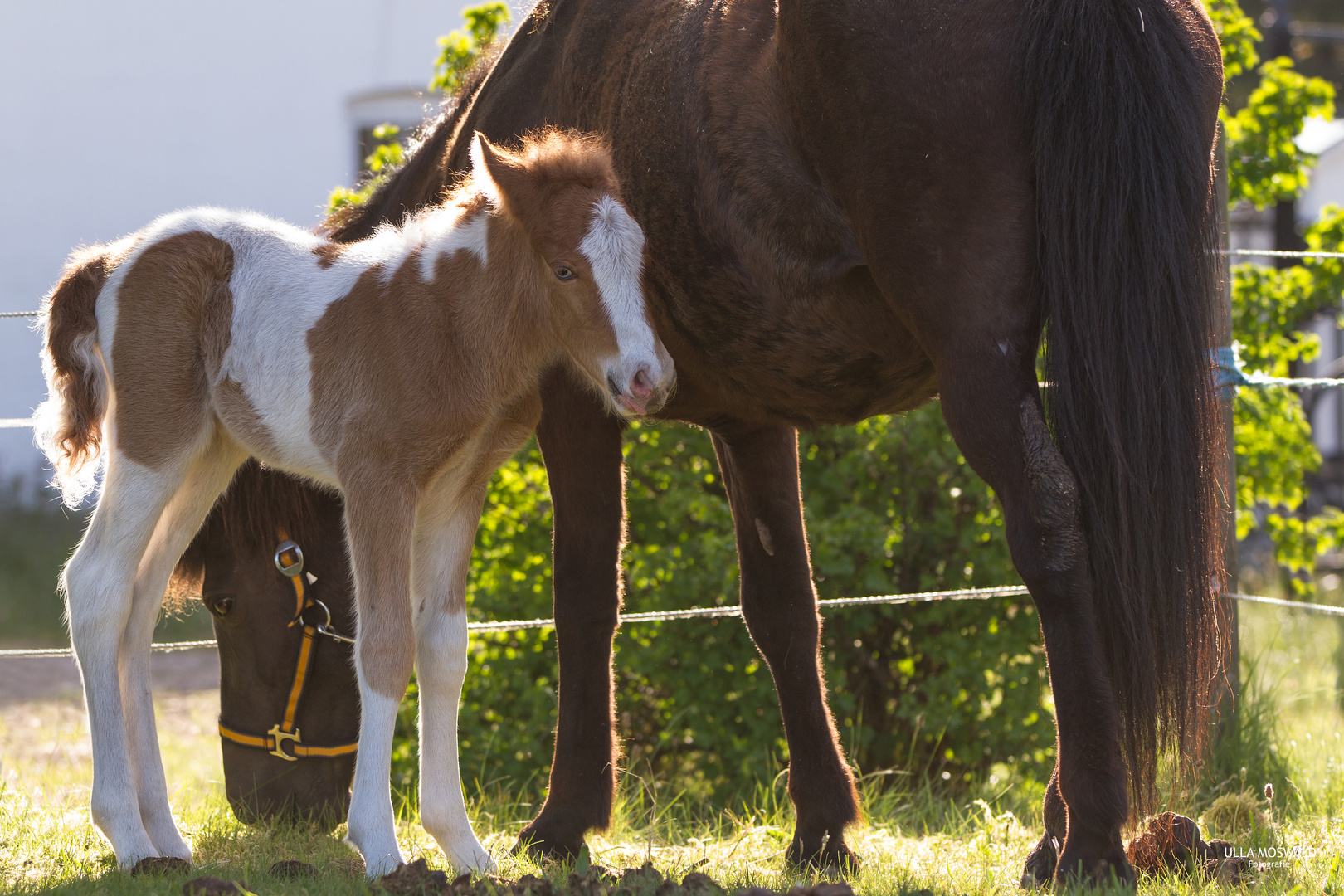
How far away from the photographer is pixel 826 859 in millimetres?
3348

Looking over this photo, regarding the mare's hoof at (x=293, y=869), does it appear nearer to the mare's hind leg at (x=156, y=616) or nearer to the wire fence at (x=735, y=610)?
the mare's hind leg at (x=156, y=616)

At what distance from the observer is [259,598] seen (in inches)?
135

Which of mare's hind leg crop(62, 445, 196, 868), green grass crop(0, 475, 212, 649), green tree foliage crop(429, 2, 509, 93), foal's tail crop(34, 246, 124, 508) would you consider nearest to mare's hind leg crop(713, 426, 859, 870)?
mare's hind leg crop(62, 445, 196, 868)

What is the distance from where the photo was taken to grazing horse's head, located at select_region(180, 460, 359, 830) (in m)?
3.43

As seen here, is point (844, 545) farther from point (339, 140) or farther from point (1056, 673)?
point (339, 140)

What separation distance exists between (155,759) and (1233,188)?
4533 millimetres

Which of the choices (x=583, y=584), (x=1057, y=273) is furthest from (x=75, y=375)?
(x=1057, y=273)

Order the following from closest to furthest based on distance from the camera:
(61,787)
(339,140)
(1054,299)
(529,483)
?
(1054,299), (61,787), (529,483), (339,140)

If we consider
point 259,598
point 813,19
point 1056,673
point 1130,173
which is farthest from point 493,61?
point 1056,673

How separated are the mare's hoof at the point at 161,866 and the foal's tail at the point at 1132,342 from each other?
220cm

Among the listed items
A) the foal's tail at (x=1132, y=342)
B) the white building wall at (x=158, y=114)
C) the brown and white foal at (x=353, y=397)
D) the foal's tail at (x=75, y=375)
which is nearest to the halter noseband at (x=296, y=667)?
the brown and white foal at (x=353, y=397)

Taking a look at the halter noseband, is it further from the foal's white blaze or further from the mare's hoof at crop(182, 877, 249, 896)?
the foal's white blaze

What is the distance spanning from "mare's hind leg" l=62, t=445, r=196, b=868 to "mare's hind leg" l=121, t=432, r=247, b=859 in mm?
36

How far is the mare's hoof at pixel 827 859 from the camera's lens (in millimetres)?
3266
